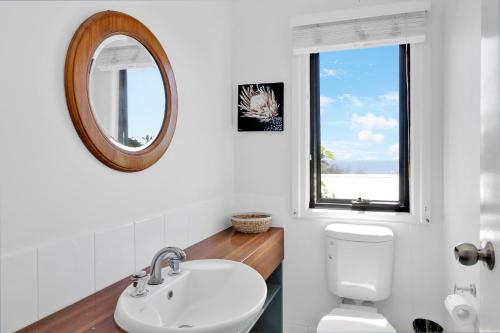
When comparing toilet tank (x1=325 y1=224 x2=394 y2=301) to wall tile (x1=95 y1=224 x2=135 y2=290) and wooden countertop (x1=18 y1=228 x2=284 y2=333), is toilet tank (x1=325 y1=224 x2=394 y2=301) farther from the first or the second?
wall tile (x1=95 y1=224 x2=135 y2=290)

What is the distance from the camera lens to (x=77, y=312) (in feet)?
A: 3.50

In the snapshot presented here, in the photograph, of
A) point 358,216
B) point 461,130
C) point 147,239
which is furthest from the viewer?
point 358,216

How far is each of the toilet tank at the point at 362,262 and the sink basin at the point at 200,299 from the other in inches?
31.5

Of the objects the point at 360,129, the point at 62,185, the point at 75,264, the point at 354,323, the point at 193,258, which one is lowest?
the point at 354,323

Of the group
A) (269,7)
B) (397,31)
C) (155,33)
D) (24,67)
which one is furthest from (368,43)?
(24,67)

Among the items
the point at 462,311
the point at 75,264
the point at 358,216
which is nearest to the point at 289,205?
the point at 358,216

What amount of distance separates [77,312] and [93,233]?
26 centimetres

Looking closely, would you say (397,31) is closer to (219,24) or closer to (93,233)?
(219,24)

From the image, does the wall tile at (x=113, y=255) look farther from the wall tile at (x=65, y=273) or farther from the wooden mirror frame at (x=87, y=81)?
the wooden mirror frame at (x=87, y=81)

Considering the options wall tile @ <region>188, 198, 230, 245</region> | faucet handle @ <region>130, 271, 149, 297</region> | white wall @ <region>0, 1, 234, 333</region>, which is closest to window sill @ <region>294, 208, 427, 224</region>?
wall tile @ <region>188, 198, 230, 245</region>

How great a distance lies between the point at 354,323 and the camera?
1678 millimetres

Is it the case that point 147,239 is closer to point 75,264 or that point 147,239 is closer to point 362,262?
point 75,264

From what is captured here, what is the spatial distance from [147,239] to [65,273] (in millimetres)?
407

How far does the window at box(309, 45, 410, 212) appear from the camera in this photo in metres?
2.15
